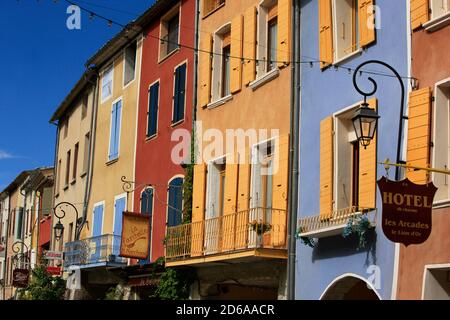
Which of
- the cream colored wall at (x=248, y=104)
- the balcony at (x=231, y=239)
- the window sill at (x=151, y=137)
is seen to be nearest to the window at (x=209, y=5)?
the cream colored wall at (x=248, y=104)

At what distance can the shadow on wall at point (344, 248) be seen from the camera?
12.6 meters

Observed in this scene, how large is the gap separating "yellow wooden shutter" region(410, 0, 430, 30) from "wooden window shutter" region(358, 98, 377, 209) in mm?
1437

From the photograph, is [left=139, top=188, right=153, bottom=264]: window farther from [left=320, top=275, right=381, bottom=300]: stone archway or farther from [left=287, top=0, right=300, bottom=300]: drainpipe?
[left=320, top=275, right=381, bottom=300]: stone archway

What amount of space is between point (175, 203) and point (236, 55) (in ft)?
13.9

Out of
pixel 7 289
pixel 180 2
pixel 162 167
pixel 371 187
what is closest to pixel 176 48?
pixel 180 2

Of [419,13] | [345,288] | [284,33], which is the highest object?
[284,33]

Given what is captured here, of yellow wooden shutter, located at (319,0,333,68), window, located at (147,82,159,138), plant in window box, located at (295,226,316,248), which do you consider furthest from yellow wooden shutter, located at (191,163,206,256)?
yellow wooden shutter, located at (319,0,333,68)

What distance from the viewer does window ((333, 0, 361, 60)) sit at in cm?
1431

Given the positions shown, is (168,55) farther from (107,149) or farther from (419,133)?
(419,133)

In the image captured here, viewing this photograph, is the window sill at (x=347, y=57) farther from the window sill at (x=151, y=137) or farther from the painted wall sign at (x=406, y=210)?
the window sill at (x=151, y=137)

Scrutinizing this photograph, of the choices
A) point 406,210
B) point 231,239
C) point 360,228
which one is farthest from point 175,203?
point 406,210

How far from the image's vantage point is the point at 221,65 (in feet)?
62.1

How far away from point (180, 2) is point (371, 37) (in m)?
9.30

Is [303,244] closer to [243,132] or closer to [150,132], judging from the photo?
[243,132]
